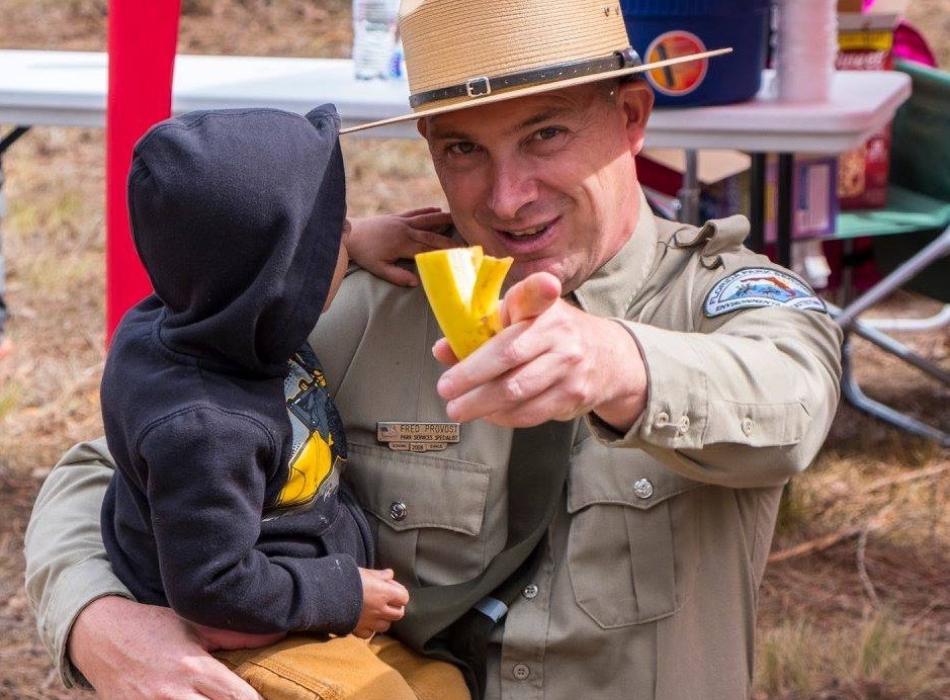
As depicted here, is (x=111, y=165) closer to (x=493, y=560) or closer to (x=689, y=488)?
(x=493, y=560)

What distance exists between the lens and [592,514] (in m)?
2.22

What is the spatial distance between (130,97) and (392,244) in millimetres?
838

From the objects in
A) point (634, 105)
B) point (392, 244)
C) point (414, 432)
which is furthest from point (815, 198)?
point (414, 432)

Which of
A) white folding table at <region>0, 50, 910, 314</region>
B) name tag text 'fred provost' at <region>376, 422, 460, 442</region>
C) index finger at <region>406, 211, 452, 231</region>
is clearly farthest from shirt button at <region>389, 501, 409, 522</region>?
Answer: white folding table at <region>0, 50, 910, 314</region>

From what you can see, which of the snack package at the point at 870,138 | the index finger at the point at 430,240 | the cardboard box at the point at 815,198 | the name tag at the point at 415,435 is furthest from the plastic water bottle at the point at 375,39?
the name tag at the point at 415,435

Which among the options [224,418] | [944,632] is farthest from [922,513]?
[224,418]

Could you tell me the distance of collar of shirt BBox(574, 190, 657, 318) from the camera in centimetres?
232

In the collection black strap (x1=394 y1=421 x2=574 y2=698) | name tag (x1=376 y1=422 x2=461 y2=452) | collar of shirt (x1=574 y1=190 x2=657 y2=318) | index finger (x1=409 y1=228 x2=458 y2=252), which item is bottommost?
black strap (x1=394 y1=421 x2=574 y2=698)

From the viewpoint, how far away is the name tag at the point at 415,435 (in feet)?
7.63

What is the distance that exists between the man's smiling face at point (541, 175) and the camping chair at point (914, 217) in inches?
101

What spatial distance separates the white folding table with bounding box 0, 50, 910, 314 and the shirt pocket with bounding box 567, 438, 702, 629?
5.23 feet

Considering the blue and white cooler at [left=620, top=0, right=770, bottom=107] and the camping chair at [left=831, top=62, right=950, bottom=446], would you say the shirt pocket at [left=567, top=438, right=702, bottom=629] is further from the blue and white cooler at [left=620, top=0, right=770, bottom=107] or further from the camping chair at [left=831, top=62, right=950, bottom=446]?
the camping chair at [left=831, top=62, right=950, bottom=446]

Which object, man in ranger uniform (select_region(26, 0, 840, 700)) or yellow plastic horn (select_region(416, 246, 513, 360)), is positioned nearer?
yellow plastic horn (select_region(416, 246, 513, 360))

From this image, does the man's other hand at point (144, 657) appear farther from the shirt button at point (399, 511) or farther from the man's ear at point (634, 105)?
the man's ear at point (634, 105)
